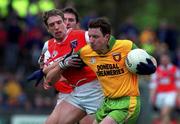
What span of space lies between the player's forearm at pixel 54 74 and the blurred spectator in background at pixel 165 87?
8.83 metres

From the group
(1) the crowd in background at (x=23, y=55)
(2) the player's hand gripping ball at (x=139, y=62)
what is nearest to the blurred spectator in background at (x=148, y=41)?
(1) the crowd in background at (x=23, y=55)

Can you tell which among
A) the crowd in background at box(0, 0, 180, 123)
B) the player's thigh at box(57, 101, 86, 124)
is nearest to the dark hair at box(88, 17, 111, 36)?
the player's thigh at box(57, 101, 86, 124)

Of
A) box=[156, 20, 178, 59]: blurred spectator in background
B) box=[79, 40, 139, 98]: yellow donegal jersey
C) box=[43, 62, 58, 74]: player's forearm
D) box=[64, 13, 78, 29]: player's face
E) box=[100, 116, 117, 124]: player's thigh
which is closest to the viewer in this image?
box=[100, 116, 117, 124]: player's thigh

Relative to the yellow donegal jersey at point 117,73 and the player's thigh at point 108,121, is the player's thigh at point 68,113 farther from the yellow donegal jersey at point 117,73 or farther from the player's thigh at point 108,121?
the player's thigh at point 108,121

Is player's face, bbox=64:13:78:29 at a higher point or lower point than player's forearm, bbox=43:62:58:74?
higher

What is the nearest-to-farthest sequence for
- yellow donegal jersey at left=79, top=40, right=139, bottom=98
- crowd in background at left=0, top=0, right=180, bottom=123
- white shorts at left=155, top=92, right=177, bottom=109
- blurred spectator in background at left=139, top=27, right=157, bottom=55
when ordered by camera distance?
yellow donegal jersey at left=79, top=40, right=139, bottom=98, crowd in background at left=0, top=0, right=180, bottom=123, white shorts at left=155, top=92, right=177, bottom=109, blurred spectator in background at left=139, top=27, right=157, bottom=55

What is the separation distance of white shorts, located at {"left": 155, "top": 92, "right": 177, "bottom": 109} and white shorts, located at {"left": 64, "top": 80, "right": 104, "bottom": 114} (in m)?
8.74

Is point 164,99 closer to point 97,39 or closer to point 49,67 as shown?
point 49,67

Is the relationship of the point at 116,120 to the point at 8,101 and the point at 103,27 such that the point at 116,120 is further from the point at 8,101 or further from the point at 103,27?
the point at 8,101

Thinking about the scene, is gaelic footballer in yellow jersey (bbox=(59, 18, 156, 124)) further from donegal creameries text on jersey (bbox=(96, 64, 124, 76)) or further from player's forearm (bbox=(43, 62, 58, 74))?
player's forearm (bbox=(43, 62, 58, 74))

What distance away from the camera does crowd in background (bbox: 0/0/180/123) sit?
1914cm

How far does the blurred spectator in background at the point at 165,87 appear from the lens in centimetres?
1922

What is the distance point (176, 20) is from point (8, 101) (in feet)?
57.5

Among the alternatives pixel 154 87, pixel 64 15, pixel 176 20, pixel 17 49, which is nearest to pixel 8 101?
pixel 17 49
